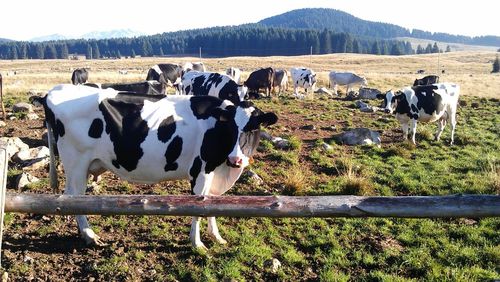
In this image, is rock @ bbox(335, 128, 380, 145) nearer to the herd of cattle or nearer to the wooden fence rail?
the herd of cattle

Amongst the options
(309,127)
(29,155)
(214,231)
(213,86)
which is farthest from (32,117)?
(214,231)

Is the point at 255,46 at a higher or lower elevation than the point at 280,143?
higher

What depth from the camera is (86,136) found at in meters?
6.20

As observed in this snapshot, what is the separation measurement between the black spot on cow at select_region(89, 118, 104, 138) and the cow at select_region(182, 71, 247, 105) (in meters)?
12.6

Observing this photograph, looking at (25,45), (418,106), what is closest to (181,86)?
(418,106)

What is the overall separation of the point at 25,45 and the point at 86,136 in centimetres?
17471

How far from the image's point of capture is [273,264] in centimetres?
599

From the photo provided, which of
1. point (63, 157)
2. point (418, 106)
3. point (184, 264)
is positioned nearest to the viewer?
point (184, 264)

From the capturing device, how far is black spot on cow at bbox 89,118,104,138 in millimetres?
6211

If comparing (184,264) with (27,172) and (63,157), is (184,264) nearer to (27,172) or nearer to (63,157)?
(63,157)

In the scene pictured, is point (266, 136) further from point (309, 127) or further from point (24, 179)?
point (24, 179)

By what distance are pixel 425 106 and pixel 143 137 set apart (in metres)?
12.1

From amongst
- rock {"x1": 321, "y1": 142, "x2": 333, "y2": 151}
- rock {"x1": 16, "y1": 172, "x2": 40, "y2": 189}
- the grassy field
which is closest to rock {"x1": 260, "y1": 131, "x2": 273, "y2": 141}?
rock {"x1": 321, "y1": 142, "x2": 333, "y2": 151}

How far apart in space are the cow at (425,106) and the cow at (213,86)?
274 inches
